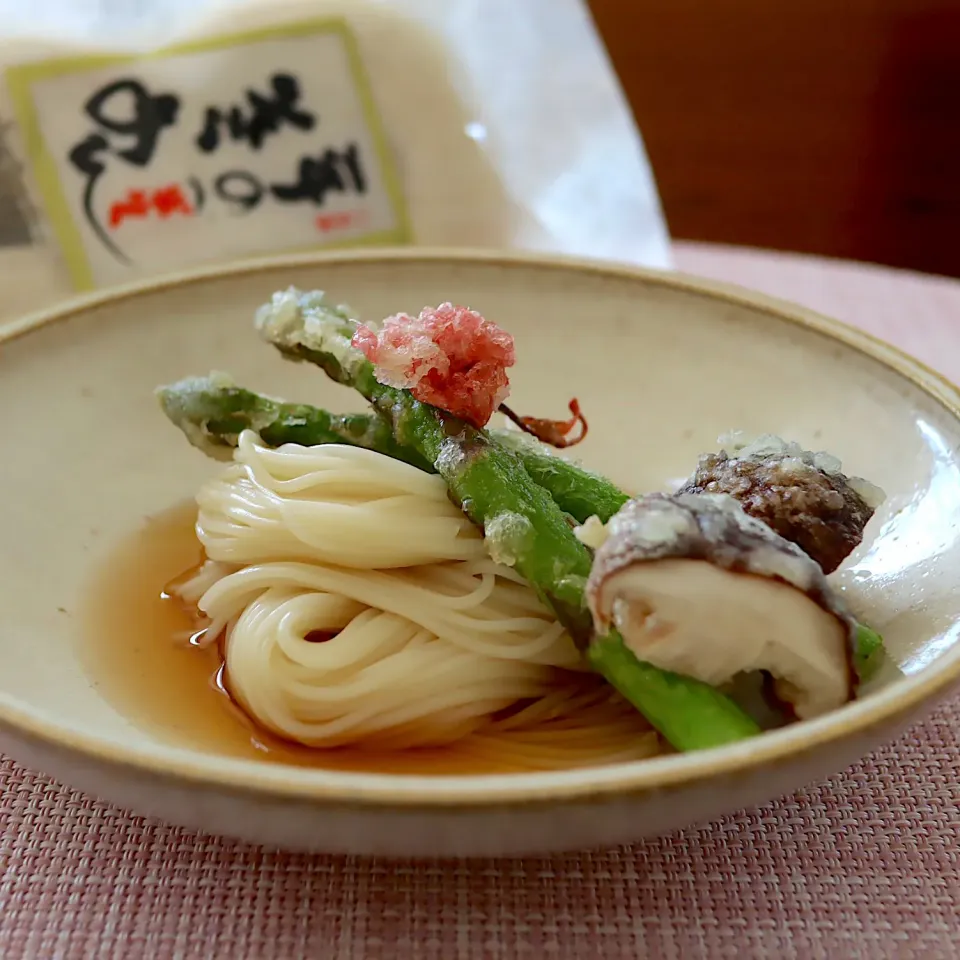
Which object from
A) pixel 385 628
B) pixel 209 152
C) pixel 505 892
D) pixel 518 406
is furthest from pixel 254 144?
pixel 505 892

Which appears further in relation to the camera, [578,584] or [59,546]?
[59,546]

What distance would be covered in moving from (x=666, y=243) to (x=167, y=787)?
124 inches

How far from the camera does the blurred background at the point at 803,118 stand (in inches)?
224

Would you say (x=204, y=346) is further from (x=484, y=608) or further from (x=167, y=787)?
(x=167, y=787)

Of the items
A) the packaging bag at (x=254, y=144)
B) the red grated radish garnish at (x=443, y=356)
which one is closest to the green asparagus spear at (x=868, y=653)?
the red grated radish garnish at (x=443, y=356)

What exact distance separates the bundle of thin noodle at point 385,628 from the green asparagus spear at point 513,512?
0.15 meters

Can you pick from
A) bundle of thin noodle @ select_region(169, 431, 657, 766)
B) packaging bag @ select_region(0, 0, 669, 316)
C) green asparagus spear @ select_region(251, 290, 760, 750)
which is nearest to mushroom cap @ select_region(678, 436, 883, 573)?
green asparagus spear @ select_region(251, 290, 760, 750)

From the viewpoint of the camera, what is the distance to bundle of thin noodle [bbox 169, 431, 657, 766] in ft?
6.02

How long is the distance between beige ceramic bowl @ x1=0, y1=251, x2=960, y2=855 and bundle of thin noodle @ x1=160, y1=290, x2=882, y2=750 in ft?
0.59

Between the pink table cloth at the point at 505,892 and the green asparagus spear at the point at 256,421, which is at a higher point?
the green asparagus spear at the point at 256,421

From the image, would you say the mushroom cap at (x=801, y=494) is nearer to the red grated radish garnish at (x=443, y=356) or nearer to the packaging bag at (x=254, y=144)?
the red grated radish garnish at (x=443, y=356)

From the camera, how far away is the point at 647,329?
8.65 feet

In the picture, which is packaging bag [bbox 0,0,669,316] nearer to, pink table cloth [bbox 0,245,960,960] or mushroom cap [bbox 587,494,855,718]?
pink table cloth [bbox 0,245,960,960]

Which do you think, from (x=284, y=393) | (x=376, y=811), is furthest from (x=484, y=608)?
(x=284, y=393)
